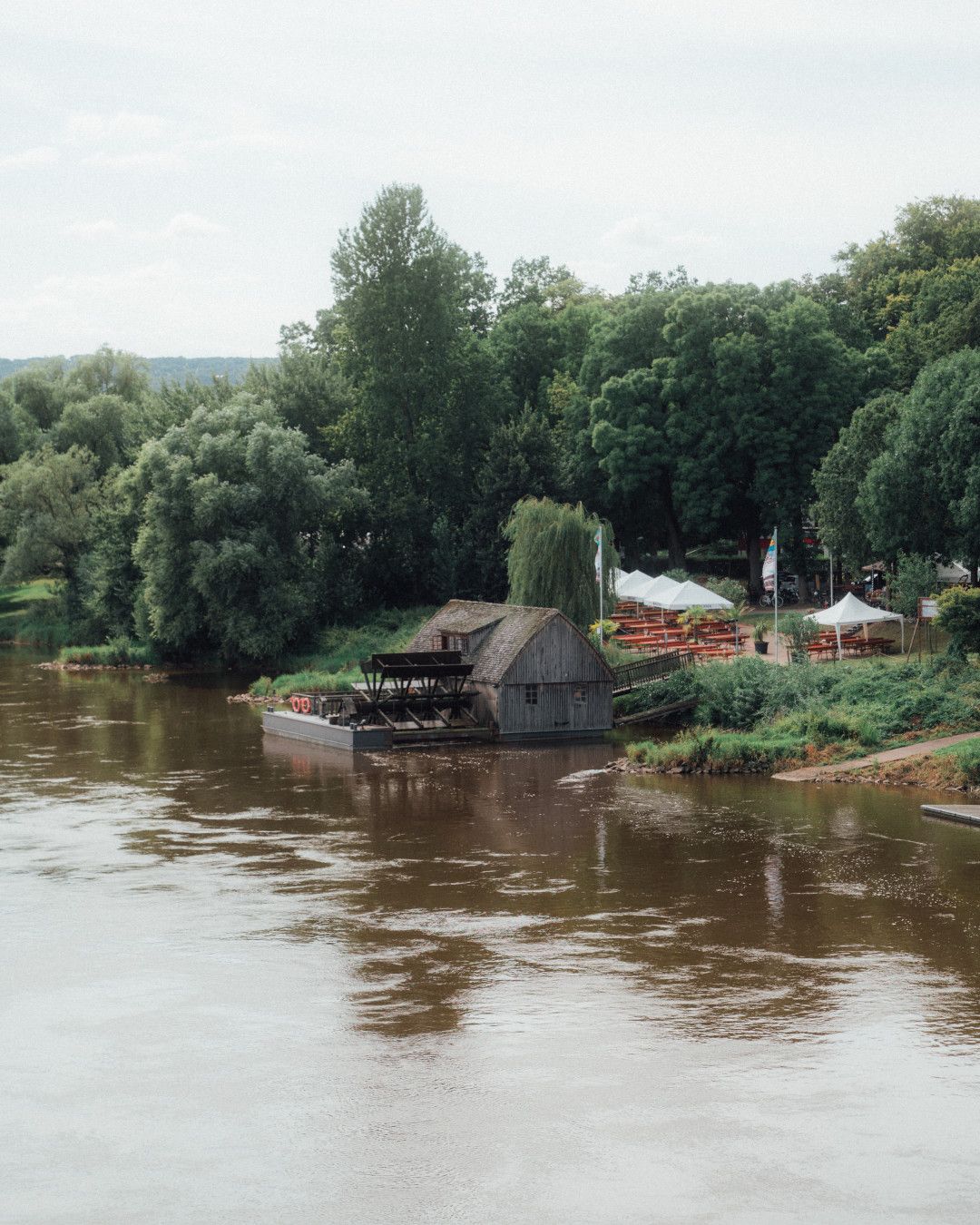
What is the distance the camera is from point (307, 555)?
72125 millimetres

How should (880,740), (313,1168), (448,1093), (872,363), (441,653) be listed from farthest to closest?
(872,363)
(441,653)
(880,740)
(448,1093)
(313,1168)

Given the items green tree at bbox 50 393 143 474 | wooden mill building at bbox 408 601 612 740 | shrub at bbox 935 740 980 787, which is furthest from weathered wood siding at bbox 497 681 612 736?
green tree at bbox 50 393 143 474

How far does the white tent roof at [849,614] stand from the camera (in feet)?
165

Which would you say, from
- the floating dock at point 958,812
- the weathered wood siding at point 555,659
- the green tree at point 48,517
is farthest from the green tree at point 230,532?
the floating dock at point 958,812

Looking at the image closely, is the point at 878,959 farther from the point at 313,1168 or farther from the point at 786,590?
the point at 786,590

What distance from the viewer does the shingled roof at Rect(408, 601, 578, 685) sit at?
1841 inches

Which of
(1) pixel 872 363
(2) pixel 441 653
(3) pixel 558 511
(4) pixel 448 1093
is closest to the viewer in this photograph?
(4) pixel 448 1093

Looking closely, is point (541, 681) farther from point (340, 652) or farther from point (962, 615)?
point (340, 652)

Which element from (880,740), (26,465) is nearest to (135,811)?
(880,740)

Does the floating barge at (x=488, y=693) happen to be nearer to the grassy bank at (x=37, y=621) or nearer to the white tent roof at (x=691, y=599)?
the white tent roof at (x=691, y=599)

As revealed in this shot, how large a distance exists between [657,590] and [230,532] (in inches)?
766

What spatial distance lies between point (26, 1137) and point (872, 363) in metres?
59.9

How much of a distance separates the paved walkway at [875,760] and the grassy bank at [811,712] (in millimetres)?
456

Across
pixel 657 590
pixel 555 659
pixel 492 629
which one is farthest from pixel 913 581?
pixel 492 629
